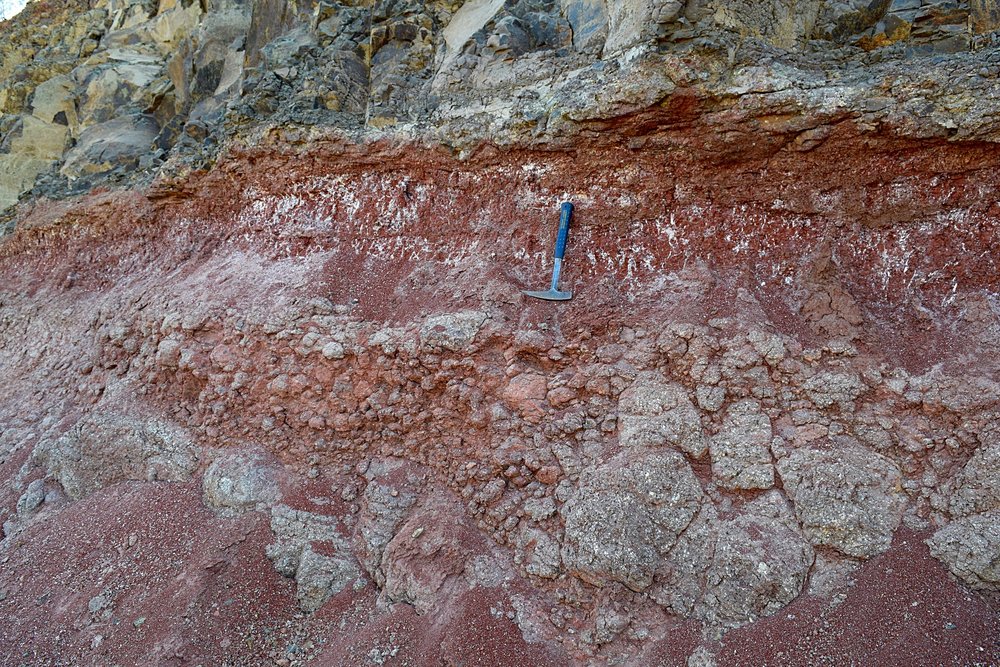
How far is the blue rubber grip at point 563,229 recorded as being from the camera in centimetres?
571

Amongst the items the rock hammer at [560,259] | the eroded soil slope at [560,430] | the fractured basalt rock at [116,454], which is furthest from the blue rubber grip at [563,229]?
the fractured basalt rock at [116,454]

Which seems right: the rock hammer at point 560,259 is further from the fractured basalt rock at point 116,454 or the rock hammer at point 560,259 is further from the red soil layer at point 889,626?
the fractured basalt rock at point 116,454

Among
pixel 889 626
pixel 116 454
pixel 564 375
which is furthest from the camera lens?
pixel 116 454

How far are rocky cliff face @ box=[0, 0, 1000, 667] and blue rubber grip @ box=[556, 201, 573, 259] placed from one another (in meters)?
0.15

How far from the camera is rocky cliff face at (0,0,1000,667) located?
4.19 metres

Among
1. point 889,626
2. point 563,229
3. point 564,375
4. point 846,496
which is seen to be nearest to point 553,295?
point 563,229

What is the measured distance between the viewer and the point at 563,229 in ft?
18.9

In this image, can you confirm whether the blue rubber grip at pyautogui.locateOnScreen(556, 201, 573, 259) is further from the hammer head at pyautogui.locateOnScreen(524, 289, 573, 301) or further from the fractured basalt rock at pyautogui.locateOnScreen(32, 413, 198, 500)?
the fractured basalt rock at pyautogui.locateOnScreen(32, 413, 198, 500)

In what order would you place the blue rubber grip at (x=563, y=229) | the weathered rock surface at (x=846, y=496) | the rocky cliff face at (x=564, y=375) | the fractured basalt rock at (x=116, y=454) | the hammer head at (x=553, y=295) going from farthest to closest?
the fractured basalt rock at (x=116, y=454) < the blue rubber grip at (x=563, y=229) < the hammer head at (x=553, y=295) < the rocky cliff face at (x=564, y=375) < the weathered rock surface at (x=846, y=496)

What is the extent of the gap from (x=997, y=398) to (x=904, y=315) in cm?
94

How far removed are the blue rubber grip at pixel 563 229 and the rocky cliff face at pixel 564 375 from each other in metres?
0.15

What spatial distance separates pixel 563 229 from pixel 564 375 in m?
1.45

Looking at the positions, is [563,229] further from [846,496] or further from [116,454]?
[116,454]

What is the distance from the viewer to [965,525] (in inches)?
154
